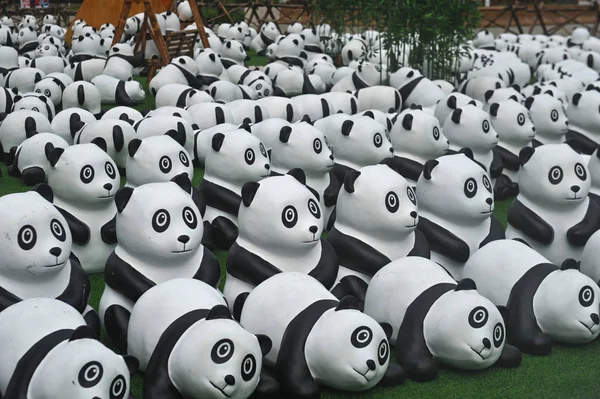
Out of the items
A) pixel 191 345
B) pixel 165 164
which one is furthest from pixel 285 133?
pixel 191 345

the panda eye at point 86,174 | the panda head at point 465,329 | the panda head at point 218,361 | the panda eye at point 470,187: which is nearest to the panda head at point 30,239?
the panda head at point 218,361

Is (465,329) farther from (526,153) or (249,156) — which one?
(249,156)

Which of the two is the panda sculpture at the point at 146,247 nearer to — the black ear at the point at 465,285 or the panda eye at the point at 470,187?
the black ear at the point at 465,285

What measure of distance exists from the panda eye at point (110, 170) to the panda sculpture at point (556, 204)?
269 cm

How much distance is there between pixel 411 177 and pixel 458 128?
0.72 m

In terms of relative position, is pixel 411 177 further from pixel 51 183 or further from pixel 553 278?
pixel 51 183

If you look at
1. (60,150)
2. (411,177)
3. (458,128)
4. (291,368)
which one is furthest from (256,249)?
(458,128)

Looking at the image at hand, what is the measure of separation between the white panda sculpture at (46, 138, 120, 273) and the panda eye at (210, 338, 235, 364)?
2088mm

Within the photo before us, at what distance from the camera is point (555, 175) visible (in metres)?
5.00

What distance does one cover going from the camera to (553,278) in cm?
412

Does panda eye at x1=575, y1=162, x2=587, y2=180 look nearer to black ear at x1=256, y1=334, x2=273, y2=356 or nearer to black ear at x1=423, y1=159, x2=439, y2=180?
black ear at x1=423, y1=159, x2=439, y2=180

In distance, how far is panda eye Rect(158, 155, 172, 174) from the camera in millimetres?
5471

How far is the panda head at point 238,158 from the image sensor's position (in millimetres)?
5516

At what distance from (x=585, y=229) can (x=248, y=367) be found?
8.81ft
